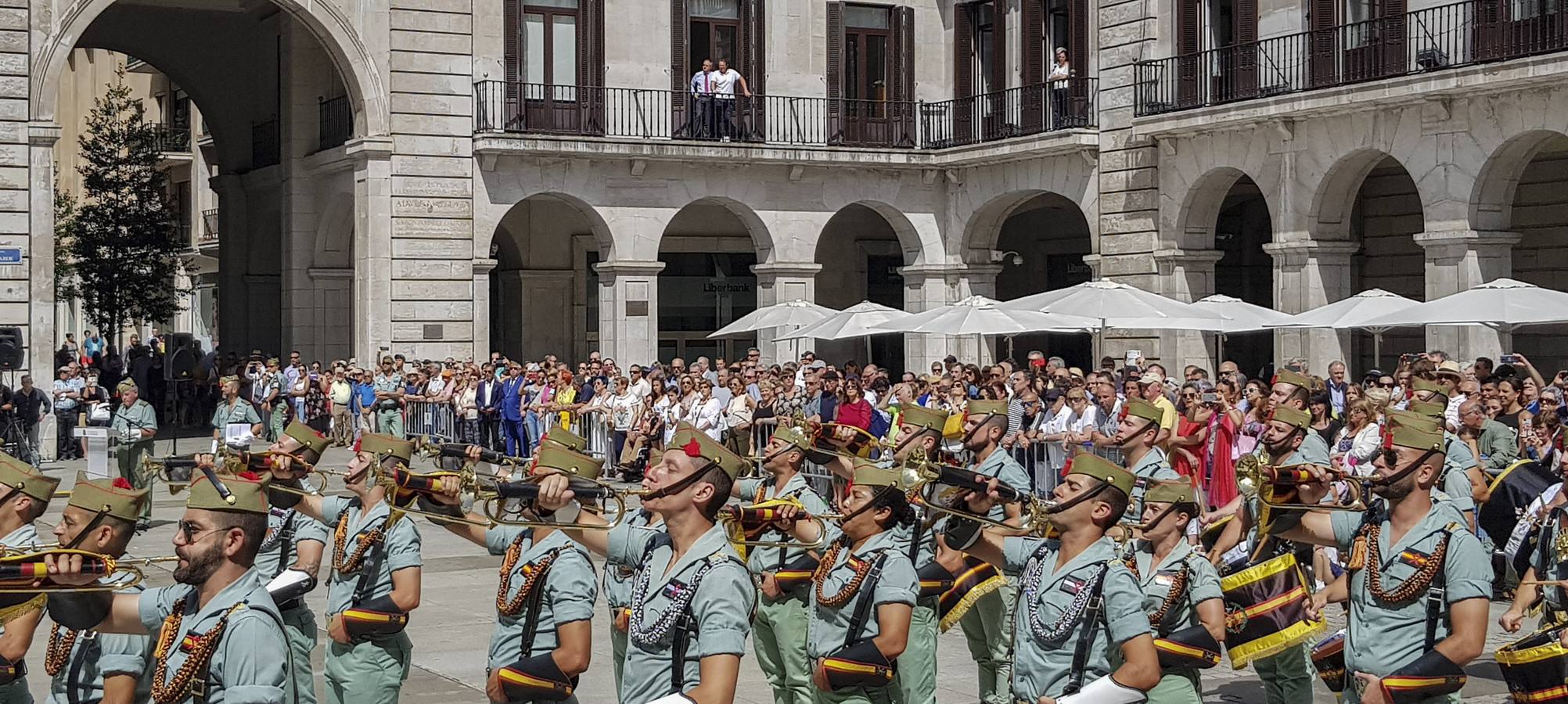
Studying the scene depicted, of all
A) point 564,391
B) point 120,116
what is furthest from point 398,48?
point 120,116

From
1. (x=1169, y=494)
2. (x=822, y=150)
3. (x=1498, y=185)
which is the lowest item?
(x=1169, y=494)

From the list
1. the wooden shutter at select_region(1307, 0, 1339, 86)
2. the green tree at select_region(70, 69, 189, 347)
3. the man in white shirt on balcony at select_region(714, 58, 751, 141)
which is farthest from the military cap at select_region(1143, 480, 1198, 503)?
the green tree at select_region(70, 69, 189, 347)

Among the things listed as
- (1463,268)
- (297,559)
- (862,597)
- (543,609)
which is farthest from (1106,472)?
(1463,268)

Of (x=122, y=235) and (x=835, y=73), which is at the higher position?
(x=835, y=73)

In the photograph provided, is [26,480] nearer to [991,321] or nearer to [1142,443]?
[1142,443]

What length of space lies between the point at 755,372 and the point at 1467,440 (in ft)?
40.7

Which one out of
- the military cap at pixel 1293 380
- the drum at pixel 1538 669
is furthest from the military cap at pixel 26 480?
the military cap at pixel 1293 380

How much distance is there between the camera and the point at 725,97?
3184 centimetres

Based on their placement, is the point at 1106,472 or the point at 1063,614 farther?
the point at 1106,472

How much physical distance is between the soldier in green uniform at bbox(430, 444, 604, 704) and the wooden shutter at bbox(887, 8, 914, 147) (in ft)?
86.1

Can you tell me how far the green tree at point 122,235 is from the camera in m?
43.9

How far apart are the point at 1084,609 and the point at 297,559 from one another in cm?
392

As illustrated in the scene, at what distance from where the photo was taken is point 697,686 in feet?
20.2

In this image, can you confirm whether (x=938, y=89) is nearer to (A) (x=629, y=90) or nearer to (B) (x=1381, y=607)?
(A) (x=629, y=90)
